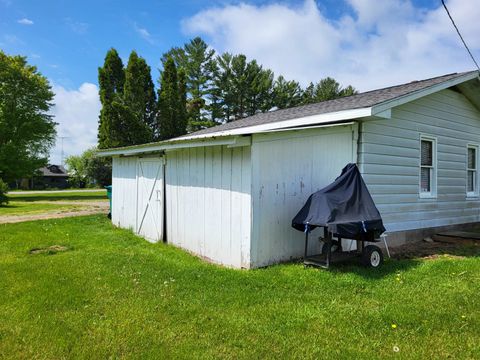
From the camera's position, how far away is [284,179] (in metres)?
6.04

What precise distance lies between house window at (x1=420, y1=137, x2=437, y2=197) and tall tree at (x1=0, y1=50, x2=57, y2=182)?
93.3ft

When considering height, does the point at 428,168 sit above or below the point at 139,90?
below

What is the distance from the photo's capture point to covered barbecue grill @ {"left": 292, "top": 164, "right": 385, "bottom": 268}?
5137 millimetres

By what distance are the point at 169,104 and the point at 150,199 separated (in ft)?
61.4

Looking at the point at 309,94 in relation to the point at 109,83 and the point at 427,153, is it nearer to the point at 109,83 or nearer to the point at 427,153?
the point at 109,83

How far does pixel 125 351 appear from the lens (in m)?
3.15

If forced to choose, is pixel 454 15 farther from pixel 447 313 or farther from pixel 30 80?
pixel 30 80

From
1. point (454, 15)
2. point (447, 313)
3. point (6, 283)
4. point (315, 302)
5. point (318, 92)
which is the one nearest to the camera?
point (447, 313)

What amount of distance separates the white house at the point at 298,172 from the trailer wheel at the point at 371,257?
116 centimetres

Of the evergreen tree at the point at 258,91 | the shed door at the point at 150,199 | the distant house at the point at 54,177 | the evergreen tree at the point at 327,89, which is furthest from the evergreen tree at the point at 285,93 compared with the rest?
the distant house at the point at 54,177

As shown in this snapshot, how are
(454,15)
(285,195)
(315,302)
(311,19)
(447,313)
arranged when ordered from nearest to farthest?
(447,313), (315,302), (285,195), (454,15), (311,19)

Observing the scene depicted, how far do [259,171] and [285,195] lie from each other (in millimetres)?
712

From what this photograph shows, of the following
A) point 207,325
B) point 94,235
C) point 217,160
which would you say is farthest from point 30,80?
point 207,325

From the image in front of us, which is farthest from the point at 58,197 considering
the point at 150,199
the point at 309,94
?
the point at 309,94
